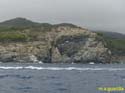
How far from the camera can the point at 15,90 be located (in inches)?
2242

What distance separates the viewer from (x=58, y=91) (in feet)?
181

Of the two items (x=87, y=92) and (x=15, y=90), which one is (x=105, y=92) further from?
(x=15, y=90)

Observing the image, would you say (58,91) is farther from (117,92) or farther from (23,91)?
(117,92)

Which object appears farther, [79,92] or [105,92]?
[79,92]

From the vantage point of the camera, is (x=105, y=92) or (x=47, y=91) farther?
(x=47, y=91)

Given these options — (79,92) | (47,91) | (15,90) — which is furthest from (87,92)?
(15,90)

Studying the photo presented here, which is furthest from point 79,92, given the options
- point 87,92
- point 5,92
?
point 5,92

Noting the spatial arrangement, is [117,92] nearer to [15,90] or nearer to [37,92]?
[37,92]

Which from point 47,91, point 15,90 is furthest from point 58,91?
point 15,90

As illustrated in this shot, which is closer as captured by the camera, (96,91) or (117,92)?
(117,92)

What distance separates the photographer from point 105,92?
165 feet

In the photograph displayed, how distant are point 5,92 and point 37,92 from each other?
3.69 metres

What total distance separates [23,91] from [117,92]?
11371 mm

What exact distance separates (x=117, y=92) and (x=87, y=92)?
487 cm
